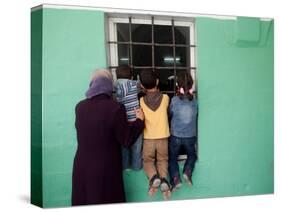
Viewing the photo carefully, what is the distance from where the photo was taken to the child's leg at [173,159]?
12.9 ft

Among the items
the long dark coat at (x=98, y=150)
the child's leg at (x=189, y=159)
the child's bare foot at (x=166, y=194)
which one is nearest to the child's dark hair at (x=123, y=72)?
the long dark coat at (x=98, y=150)

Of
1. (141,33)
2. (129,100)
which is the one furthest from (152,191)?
(141,33)

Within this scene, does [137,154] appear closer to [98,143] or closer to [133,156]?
[133,156]

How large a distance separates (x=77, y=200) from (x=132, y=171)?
0.52 metres

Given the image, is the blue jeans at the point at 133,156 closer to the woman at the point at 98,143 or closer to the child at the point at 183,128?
the woman at the point at 98,143

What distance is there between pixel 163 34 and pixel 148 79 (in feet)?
1.42

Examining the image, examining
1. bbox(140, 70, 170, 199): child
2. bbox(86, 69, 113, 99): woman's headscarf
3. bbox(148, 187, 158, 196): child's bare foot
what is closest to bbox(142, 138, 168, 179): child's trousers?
bbox(140, 70, 170, 199): child

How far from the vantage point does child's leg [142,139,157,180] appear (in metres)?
3.85

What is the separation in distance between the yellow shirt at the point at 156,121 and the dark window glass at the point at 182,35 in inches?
20.6

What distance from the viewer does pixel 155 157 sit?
3.90 meters

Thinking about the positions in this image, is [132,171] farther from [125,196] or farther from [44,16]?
[44,16]

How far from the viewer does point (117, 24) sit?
3.84 m

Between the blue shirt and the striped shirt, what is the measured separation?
0.35 m

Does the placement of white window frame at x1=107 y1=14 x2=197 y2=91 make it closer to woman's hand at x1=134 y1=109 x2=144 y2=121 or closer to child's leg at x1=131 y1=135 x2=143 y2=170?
woman's hand at x1=134 y1=109 x2=144 y2=121
